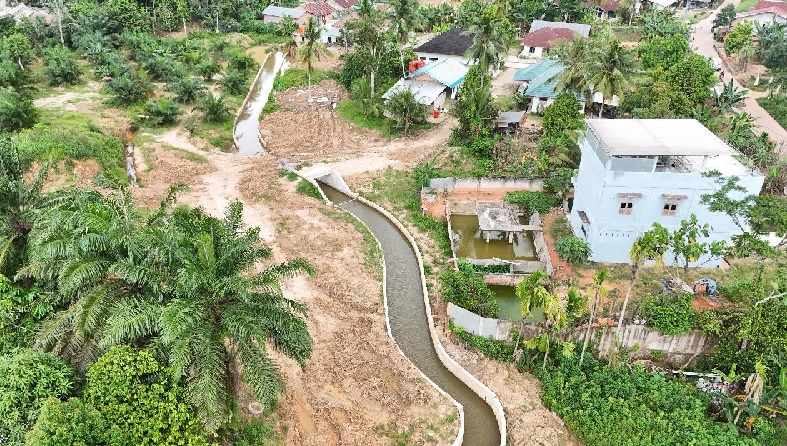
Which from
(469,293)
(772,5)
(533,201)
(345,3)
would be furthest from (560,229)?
(345,3)

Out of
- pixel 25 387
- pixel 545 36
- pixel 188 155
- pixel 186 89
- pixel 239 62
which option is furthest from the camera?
pixel 545 36

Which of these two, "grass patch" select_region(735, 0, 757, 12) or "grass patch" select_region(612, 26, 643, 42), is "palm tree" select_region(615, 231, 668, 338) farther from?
"grass patch" select_region(735, 0, 757, 12)

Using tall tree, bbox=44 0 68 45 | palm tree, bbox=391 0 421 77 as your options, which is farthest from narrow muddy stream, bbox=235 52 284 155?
Answer: tall tree, bbox=44 0 68 45

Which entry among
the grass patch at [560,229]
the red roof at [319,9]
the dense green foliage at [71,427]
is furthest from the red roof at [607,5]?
the dense green foliage at [71,427]

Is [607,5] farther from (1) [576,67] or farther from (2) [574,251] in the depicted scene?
(2) [574,251]

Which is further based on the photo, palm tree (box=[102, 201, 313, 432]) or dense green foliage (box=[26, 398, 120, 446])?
palm tree (box=[102, 201, 313, 432])

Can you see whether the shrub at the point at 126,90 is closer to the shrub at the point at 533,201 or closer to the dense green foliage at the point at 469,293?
the shrub at the point at 533,201
